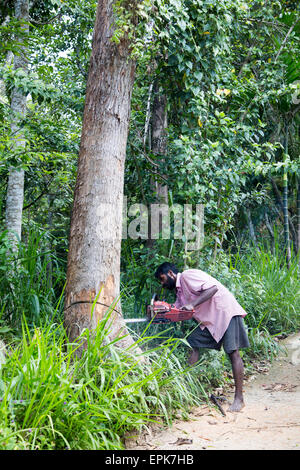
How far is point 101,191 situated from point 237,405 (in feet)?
7.57

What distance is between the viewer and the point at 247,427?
3783 millimetres

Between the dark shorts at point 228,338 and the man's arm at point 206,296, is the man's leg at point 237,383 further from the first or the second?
the man's arm at point 206,296

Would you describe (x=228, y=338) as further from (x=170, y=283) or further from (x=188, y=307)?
(x=170, y=283)

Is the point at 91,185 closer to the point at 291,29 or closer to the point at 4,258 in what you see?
the point at 4,258

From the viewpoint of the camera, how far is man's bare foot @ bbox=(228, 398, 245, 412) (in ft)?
13.9

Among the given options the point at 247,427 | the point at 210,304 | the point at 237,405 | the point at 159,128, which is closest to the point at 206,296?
the point at 210,304

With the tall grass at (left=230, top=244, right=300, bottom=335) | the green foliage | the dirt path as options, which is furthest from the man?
the tall grass at (left=230, top=244, right=300, bottom=335)

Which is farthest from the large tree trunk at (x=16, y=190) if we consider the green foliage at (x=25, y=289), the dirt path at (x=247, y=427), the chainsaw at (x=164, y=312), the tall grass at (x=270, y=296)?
the dirt path at (x=247, y=427)

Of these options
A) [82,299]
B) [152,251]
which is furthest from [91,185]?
[152,251]

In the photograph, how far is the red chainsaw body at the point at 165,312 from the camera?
4387 millimetres

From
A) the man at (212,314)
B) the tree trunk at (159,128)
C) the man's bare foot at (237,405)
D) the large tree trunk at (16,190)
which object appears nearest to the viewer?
the man's bare foot at (237,405)

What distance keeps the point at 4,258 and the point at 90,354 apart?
72.7 inches

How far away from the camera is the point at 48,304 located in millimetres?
4852

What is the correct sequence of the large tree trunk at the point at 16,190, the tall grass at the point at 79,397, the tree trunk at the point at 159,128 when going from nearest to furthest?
the tall grass at the point at 79,397 < the large tree trunk at the point at 16,190 < the tree trunk at the point at 159,128
